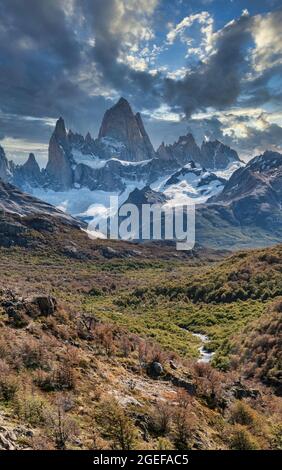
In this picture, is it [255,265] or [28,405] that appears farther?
[255,265]

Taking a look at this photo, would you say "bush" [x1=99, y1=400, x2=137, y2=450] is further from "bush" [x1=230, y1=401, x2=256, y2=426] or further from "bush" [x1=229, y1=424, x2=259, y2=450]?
"bush" [x1=230, y1=401, x2=256, y2=426]

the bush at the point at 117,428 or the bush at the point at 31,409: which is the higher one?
the bush at the point at 31,409

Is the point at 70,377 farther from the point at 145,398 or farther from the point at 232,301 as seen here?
the point at 232,301

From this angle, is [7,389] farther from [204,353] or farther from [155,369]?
[204,353]

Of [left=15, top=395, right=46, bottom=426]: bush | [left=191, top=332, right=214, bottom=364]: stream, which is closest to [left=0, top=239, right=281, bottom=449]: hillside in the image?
[left=15, top=395, right=46, bottom=426]: bush

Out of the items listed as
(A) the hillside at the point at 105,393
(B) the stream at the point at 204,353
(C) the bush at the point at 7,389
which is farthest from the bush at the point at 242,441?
(B) the stream at the point at 204,353

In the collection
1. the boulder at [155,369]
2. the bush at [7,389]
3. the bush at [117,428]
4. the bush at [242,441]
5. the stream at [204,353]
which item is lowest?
the stream at [204,353]

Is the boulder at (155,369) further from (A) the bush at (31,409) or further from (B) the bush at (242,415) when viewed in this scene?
(A) the bush at (31,409)

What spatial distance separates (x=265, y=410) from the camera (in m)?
30.1

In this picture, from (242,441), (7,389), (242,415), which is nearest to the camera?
(7,389)

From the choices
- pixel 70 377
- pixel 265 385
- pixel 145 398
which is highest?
pixel 70 377

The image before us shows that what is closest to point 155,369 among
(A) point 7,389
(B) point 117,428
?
(B) point 117,428

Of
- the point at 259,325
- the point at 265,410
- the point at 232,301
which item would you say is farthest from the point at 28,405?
the point at 232,301

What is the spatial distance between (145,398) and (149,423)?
3.63 m
